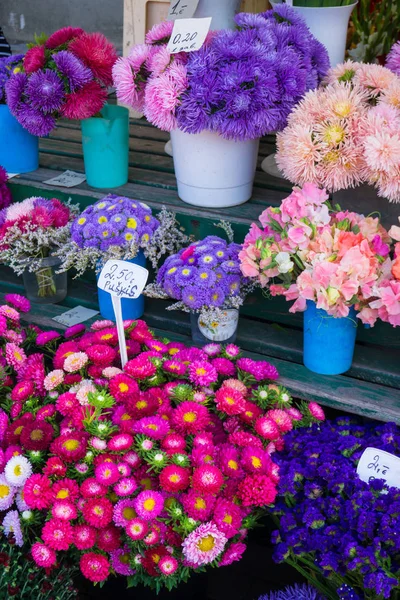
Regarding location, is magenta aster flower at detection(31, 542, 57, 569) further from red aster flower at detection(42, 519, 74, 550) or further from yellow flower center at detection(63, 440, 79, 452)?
yellow flower center at detection(63, 440, 79, 452)

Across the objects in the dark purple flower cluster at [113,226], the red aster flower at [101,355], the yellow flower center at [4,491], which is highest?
the dark purple flower cluster at [113,226]

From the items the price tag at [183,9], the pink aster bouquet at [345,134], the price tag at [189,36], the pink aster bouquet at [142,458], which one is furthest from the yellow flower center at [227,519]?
the price tag at [183,9]

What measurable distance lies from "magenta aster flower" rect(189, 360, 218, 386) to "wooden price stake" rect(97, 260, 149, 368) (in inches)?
6.0

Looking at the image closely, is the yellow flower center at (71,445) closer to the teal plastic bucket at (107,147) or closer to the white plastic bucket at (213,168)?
the white plastic bucket at (213,168)

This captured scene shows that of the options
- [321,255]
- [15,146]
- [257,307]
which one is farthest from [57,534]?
[15,146]

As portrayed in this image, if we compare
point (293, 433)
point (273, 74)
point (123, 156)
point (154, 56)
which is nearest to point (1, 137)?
point (123, 156)

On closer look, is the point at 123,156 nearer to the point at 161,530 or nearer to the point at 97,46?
the point at 97,46

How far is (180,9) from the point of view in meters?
1.82

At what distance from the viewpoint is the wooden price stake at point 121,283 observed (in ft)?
4.51

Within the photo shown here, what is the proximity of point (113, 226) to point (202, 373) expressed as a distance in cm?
48

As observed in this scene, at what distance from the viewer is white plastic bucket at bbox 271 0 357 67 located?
1.83 m

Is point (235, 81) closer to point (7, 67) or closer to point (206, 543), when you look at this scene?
point (7, 67)

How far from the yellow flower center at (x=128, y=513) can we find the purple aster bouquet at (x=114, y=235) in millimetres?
668

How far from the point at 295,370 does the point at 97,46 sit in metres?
1.08
